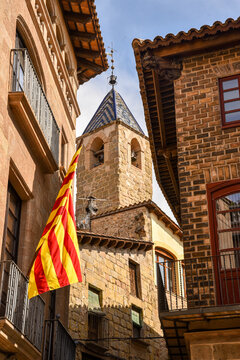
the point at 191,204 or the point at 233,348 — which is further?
the point at 191,204

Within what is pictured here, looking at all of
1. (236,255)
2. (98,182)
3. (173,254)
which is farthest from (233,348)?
(98,182)

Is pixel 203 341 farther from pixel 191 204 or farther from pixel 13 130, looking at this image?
pixel 13 130

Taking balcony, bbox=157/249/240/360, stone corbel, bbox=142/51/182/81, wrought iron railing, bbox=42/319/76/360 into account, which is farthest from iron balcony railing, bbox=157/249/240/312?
stone corbel, bbox=142/51/182/81

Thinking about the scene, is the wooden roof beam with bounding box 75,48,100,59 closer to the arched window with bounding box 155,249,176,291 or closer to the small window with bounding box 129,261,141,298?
the small window with bounding box 129,261,141,298

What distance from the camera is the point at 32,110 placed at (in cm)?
1025

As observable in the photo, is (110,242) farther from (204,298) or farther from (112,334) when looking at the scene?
(204,298)

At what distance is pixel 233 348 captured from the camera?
971 cm

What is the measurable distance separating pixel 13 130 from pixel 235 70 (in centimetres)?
526

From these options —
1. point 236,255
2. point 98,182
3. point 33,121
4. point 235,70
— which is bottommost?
point 236,255

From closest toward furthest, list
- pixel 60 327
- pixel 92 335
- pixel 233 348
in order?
pixel 233 348
pixel 60 327
pixel 92 335

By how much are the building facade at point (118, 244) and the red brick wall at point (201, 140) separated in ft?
3.67

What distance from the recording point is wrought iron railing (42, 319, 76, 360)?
10742mm

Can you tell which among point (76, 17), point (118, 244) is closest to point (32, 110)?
point (76, 17)

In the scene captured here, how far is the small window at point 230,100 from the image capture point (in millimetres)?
12219
